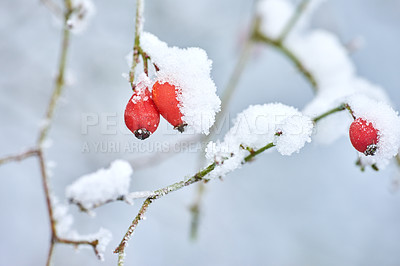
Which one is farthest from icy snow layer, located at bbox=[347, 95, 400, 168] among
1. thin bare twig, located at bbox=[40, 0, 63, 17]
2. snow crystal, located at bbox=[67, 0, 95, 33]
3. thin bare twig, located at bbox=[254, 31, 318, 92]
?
thin bare twig, located at bbox=[40, 0, 63, 17]

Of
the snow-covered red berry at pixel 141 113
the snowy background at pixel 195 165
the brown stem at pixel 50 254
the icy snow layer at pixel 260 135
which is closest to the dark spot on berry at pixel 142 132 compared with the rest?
the snow-covered red berry at pixel 141 113

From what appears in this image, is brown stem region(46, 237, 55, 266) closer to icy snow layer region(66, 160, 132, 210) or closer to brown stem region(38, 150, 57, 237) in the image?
brown stem region(38, 150, 57, 237)

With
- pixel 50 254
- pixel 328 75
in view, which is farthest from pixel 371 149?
pixel 328 75

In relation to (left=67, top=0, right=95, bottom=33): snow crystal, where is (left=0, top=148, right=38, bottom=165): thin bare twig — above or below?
below

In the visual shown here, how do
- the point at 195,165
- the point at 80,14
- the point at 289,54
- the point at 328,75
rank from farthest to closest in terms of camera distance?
1. the point at 195,165
2. the point at 289,54
3. the point at 328,75
4. the point at 80,14

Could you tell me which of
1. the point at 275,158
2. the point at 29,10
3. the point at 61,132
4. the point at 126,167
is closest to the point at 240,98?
the point at 275,158

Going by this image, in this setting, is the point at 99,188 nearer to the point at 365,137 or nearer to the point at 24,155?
the point at 24,155
